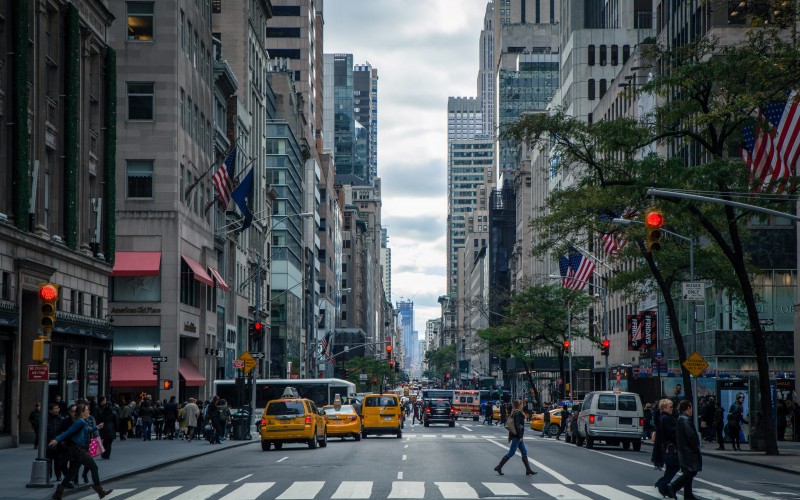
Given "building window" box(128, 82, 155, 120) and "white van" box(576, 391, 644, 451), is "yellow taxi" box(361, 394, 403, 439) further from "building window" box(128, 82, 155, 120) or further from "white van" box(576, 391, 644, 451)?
"building window" box(128, 82, 155, 120)

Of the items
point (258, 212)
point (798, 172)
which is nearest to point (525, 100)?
point (258, 212)

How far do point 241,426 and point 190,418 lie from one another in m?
3.00

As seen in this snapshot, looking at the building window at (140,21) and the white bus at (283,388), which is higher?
the building window at (140,21)

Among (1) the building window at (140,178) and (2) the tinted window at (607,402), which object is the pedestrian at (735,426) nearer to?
(2) the tinted window at (607,402)

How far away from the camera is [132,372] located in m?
58.4

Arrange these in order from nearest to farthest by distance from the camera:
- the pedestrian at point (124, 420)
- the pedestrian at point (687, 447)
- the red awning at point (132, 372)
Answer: the pedestrian at point (687, 447)
the pedestrian at point (124, 420)
the red awning at point (132, 372)

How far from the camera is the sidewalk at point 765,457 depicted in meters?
31.7

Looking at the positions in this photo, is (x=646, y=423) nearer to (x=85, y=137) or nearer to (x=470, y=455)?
(x=470, y=455)

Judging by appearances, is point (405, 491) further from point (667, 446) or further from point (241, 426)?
point (241, 426)

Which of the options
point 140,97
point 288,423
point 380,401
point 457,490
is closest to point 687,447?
point 457,490

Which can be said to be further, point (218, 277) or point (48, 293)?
point (218, 277)

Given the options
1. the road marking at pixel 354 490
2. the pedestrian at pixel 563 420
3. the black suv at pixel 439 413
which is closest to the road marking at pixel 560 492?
the road marking at pixel 354 490

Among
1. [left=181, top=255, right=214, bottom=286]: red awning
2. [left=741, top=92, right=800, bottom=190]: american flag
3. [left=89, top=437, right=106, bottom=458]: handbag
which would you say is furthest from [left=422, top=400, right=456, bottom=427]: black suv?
[left=89, top=437, right=106, bottom=458]: handbag

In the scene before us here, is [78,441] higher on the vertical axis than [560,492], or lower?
higher
